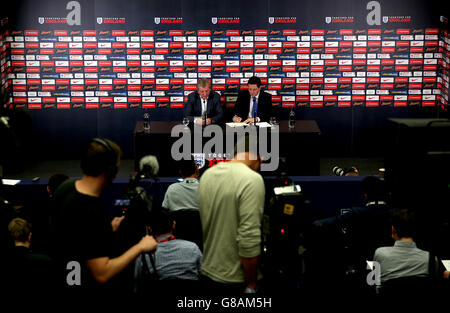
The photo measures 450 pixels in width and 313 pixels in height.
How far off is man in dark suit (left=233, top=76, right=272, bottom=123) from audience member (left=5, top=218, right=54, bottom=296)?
442cm

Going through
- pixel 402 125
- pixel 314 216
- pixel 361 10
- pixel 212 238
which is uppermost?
pixel 361 10

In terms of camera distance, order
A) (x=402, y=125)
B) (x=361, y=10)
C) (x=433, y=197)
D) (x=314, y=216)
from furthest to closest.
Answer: (x=361, y=10) < (x=314, y=216) < (x=402, y=125) < (x=433, y=197)

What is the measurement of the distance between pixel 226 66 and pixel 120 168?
2.27 metres

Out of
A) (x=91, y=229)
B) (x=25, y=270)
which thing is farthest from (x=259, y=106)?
(x=91, y=229)

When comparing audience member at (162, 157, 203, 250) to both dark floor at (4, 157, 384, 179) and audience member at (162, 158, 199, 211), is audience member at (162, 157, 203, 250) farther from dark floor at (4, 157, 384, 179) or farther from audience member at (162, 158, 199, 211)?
dark floor at (4, 157, 384, 179)

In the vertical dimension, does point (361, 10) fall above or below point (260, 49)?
above

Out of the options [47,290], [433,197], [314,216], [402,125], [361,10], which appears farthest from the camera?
[361,10]

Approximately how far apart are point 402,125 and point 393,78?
5.95 meters

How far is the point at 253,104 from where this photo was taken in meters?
7.66

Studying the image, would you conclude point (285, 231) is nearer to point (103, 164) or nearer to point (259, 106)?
point (103, 164)

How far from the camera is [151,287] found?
8.50ft

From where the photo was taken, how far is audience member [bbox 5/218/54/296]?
2.35 m

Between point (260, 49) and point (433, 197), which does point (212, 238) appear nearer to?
point (433, 197)

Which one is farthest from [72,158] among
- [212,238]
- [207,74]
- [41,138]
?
[212,238]
